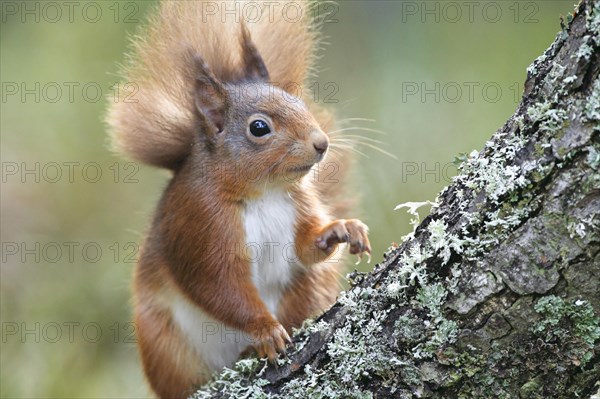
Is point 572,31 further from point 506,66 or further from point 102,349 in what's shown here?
point 102,349

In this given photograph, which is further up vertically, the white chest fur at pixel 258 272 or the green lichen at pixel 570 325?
the green lichen at pixel 570 325

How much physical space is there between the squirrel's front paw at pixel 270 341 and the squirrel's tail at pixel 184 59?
1.06 meters

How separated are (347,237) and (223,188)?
56 cm

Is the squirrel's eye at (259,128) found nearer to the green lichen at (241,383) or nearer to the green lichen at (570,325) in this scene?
the green lichen at (241,383)

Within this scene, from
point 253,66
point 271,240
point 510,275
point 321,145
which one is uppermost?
point 253,66

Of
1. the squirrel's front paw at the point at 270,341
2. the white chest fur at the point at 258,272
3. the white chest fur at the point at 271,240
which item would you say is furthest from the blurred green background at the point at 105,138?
the squirrel's front paw at the point at 270,341

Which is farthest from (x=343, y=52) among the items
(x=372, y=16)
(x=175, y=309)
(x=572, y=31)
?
(x=572, y=31)

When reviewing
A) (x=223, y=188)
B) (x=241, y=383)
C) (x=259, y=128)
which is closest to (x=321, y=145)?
(x=259, y=128)

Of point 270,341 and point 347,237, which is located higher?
point 347,237

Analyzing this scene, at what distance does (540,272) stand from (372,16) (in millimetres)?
3216

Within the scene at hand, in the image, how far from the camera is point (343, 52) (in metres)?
4.89

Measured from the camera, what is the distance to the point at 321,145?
3027 mm

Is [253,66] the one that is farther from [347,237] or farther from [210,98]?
[347,237]

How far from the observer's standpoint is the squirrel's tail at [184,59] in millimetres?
3400
